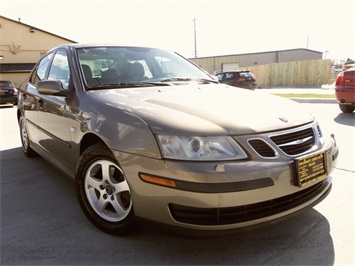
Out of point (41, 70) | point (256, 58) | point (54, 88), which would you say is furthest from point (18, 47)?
point (256, 58)

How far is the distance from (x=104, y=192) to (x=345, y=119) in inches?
258

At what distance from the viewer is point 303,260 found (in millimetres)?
2109

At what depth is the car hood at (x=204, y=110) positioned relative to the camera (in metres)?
2.06

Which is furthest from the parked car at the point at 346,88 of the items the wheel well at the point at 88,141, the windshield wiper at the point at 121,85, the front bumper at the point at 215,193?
the wheel well at the point at 88,141

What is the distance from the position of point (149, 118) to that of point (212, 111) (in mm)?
458

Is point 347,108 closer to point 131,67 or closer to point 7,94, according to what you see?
point 131,67

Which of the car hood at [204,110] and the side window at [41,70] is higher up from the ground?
the side window at [41,70]

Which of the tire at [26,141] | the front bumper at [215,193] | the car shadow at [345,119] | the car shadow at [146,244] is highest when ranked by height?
the front bumper at [215,193]

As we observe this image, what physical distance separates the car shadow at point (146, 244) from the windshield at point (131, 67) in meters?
1.29

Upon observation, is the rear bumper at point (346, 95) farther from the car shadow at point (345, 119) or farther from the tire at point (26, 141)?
the tire at point (26, 141)

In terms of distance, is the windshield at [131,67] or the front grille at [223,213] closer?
the front grille at [223,213]

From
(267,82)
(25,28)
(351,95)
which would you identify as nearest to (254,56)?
(267,82)

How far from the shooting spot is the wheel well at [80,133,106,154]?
102 inches

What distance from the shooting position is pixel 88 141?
2.71m
